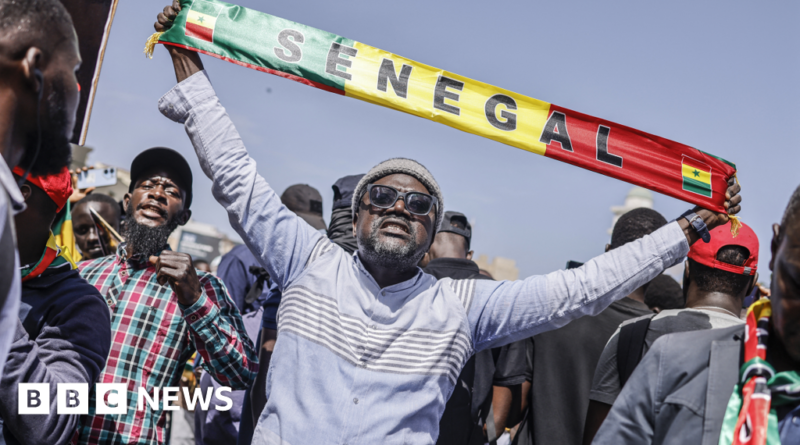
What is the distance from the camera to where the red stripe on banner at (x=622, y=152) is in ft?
10.5

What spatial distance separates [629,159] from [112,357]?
9.75ft

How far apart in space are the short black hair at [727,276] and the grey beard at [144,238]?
302 cm

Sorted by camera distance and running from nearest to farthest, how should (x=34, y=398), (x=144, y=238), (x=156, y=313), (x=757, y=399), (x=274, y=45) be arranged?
(x=757, y=399) < (x=34, y=398) < (x=274, y=45) < (x=156, y=313) < (x=144, y=238)

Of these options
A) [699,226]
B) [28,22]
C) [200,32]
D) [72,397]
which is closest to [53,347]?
[72,397]

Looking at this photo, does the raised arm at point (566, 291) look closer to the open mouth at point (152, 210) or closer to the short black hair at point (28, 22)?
the short black hair at point (28, 22)

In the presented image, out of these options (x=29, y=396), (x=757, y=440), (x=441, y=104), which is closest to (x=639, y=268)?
(x=757, y=440)

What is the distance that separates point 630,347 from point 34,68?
2536 millimetres

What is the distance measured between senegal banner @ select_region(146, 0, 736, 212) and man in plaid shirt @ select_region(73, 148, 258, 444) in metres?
1.13

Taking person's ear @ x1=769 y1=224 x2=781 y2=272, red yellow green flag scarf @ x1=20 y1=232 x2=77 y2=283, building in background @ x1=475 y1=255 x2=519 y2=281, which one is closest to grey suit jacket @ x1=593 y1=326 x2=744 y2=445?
person's ear @ x1=769 y1=224 x2=781 y2=272

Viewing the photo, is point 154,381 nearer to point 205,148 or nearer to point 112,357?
point 112,357

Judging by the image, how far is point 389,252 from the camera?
101 inches

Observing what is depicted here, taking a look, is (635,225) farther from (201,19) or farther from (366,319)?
(201,19)

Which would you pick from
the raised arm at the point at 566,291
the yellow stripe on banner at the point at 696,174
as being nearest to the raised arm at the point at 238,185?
the raised arm at the point at 566,291

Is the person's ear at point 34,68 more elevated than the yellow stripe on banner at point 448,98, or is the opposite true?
the yellow stripe on banner at point 448,98
